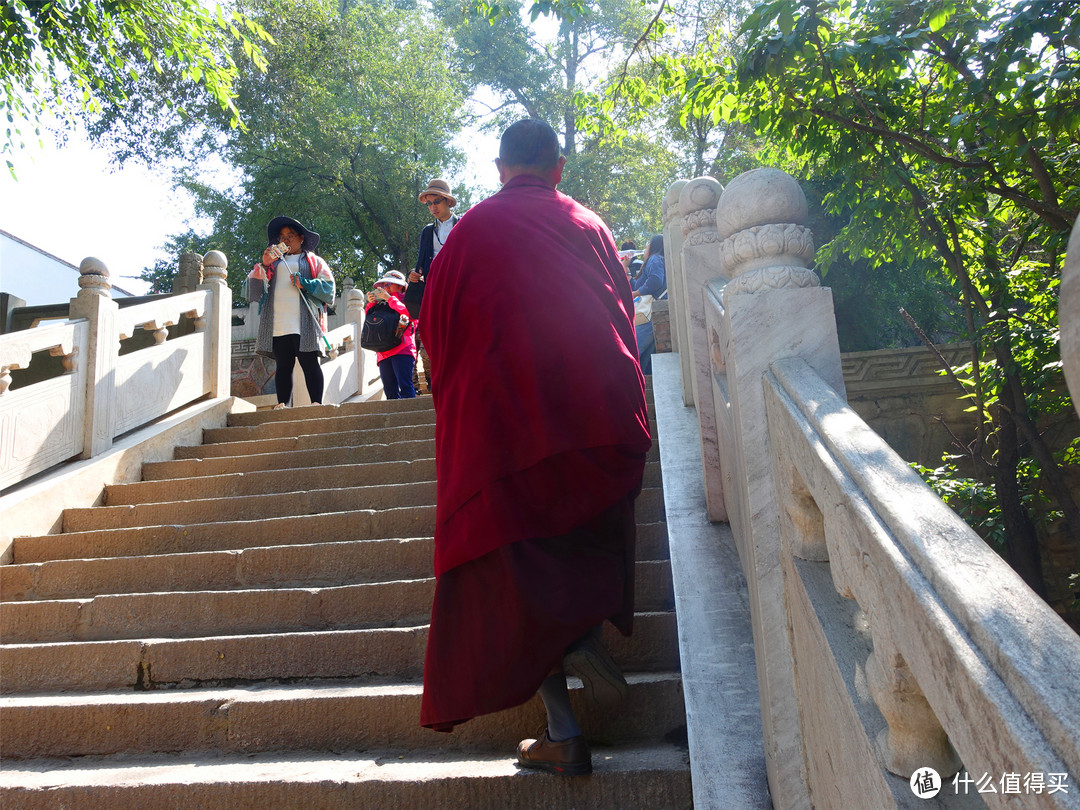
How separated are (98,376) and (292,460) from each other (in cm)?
149

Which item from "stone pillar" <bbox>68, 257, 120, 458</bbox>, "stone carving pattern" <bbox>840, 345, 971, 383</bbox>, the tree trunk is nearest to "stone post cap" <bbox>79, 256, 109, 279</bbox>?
"stone pillar" <bbox>68, 257, 120, 458</bbox>

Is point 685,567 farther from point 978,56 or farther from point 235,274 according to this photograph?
point 235,274

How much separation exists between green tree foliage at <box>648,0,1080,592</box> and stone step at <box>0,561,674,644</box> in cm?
259

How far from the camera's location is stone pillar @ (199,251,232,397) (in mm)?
6625

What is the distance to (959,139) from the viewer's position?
4.71m

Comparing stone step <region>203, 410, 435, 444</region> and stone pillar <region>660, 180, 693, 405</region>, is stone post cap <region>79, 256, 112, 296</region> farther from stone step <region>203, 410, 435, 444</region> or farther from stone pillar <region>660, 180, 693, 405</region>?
stone pillar <region>660, 180, 693, 405</region>

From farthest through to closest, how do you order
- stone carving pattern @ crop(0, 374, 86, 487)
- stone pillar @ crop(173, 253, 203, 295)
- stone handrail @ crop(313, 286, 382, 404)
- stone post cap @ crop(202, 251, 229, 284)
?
stone pillar @ crop(173, 253, 203, 295) → stone handrail @ crop(313, 286, 382, 404) → stone post cap @ crop(202, 251, 229, 284) → stone carving pattern @ crop(0, 374, 86, 487)

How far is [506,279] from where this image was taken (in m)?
2.34

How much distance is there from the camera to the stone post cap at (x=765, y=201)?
76.7 inches

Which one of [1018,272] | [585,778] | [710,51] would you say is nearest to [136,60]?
[710,51]

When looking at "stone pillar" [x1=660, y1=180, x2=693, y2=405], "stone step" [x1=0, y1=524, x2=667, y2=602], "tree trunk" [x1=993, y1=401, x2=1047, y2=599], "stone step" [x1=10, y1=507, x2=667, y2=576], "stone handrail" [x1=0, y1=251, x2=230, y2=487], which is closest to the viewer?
"stone step" [x1=0, y1=524, x2=667, y2=602]

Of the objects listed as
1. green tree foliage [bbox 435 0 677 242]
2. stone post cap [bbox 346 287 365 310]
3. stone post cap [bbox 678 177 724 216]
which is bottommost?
stone post cap [bbox 678 177 724 216]

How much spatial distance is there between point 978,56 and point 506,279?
113 inches

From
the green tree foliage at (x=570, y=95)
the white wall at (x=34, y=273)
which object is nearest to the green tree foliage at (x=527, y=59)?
the green tree foliage at (x=570, y=95)
